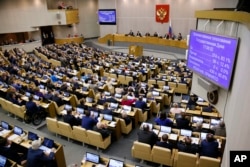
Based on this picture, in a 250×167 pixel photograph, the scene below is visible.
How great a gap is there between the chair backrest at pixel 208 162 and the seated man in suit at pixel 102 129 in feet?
10.1

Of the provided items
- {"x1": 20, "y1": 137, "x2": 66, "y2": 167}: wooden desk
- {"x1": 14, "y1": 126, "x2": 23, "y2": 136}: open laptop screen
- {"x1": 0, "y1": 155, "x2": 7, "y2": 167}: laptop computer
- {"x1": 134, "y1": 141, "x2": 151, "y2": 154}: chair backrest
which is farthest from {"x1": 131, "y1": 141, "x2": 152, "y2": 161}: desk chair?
{"x1": 14, "y1": 126, "x2": 23, "y2": 136}: open laptop screen

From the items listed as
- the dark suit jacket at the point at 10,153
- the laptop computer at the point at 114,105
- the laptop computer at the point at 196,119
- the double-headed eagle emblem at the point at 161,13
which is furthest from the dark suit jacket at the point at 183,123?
the double-headed eagle emblem at the point at 161,13

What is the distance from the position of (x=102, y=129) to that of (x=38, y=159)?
2.36 meters

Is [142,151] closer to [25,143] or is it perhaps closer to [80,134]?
[80,134]

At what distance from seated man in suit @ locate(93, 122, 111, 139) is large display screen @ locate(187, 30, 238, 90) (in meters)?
3.63

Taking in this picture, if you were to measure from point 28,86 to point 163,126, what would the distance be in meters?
7.85

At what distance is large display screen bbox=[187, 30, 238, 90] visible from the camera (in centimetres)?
448

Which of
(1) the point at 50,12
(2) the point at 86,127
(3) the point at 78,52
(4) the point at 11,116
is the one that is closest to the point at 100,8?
(1) the point at 50,12

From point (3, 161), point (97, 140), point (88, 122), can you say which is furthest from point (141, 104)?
point (3, 161)

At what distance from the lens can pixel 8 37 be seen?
25.9m

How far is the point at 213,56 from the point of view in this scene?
4.95m

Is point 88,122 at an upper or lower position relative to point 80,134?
upper

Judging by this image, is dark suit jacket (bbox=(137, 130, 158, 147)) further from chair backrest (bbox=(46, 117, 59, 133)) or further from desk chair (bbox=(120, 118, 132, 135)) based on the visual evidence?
chair backrest (bbox=(46, 117, 59, 133))

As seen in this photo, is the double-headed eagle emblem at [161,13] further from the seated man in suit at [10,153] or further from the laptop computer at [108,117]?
the seated man in suit at [10,153]
